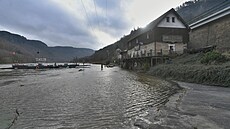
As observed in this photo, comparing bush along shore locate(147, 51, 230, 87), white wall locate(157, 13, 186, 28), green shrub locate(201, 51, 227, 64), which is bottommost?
bush along shore locate(147, 51, 230, 87)

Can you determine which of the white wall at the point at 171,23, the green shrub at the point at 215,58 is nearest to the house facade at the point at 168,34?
the white wall at the point at 171,23

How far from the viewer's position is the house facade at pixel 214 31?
89.8 ft

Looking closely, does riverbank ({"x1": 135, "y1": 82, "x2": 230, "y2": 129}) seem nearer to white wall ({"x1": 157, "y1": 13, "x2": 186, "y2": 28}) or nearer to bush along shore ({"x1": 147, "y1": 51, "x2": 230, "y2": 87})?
bush along shore ({"x1": 147, "y1": 51, "x2": 230, "y2": 87})

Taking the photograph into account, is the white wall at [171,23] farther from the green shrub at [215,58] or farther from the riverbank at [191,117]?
the riverbank at [191,117]

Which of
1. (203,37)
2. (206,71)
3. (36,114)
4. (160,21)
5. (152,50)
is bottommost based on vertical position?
(36,114)

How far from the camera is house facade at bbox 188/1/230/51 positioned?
2736 centimetres

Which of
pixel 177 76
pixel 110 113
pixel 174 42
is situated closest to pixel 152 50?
pixel 174 42

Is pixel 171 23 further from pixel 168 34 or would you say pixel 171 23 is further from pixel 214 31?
pixel 214 31

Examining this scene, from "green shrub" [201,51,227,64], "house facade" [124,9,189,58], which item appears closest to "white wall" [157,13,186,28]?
"house facade" [124,9,189,58]

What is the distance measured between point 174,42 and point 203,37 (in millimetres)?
5833

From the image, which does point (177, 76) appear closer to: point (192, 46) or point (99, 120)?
point (99, 120)

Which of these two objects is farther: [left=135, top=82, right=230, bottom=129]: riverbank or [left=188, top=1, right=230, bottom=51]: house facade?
[left=188, top=1, right=230, bottom=51]: house facade

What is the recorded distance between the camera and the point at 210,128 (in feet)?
19.4

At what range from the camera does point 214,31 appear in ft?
101
